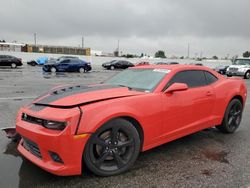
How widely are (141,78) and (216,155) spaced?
1723mm

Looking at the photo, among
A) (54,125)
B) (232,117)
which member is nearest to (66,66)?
(232,117)

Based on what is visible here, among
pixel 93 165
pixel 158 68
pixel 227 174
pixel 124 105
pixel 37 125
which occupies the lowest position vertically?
pixel 227 174

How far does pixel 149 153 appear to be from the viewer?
13.3 ft

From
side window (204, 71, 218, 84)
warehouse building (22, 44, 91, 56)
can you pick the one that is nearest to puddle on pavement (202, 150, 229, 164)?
side window (204, 71, 218, 84)

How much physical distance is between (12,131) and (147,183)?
8.13 feet

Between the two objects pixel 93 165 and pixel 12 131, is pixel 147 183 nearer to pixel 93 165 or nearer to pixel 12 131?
pixel 93 165

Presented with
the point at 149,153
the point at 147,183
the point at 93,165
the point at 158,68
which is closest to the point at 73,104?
the point at 93,165

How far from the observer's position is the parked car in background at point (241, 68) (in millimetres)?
24228

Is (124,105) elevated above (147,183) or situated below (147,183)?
above

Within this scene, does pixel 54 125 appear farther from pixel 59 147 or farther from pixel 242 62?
pixel 242 62

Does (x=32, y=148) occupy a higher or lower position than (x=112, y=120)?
lower

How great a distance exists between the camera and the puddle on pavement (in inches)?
153

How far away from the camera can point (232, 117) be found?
5.29m

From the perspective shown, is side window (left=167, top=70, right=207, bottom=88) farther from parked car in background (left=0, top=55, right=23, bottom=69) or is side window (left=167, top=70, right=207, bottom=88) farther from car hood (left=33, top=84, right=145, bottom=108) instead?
parked car in background (left=0, top=55, right=23, bottom=69)
